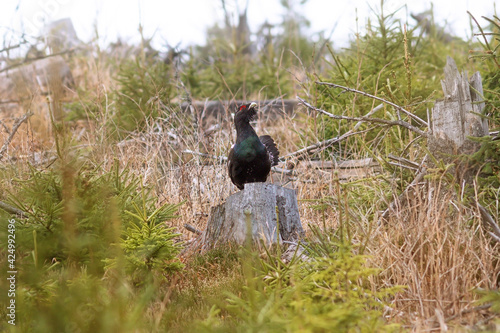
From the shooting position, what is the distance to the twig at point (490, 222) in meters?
2.75

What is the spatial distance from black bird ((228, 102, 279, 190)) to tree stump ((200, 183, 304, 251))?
26.2 inches

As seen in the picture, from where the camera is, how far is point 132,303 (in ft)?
9.82

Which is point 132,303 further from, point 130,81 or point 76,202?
point 130,81

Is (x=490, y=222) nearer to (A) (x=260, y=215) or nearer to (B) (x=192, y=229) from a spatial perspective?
(A) (x=260, y=215)

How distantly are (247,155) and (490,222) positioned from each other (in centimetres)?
262

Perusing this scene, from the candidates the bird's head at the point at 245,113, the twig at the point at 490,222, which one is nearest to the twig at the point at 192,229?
the bird's head at the point at 245,113

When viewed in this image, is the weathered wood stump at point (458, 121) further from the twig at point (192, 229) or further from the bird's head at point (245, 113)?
the twig at point (192, 229)

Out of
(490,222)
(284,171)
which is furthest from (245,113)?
(490,222)

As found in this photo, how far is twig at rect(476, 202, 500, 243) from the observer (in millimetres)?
2751

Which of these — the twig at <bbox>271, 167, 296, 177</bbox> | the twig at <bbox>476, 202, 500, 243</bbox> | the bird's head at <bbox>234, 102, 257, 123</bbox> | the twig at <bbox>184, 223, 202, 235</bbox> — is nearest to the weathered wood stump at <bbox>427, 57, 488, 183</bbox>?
the twig at <bbox>476, 202, 500, 243</bbox>

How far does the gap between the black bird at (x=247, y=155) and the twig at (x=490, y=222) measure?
2476 millimetres

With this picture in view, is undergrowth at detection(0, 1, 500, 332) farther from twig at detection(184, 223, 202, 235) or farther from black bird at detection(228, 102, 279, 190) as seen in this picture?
black bird at detection(228, 102, 279, 190)

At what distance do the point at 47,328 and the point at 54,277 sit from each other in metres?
1.07

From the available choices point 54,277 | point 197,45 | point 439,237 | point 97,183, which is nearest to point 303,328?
point 439,237
